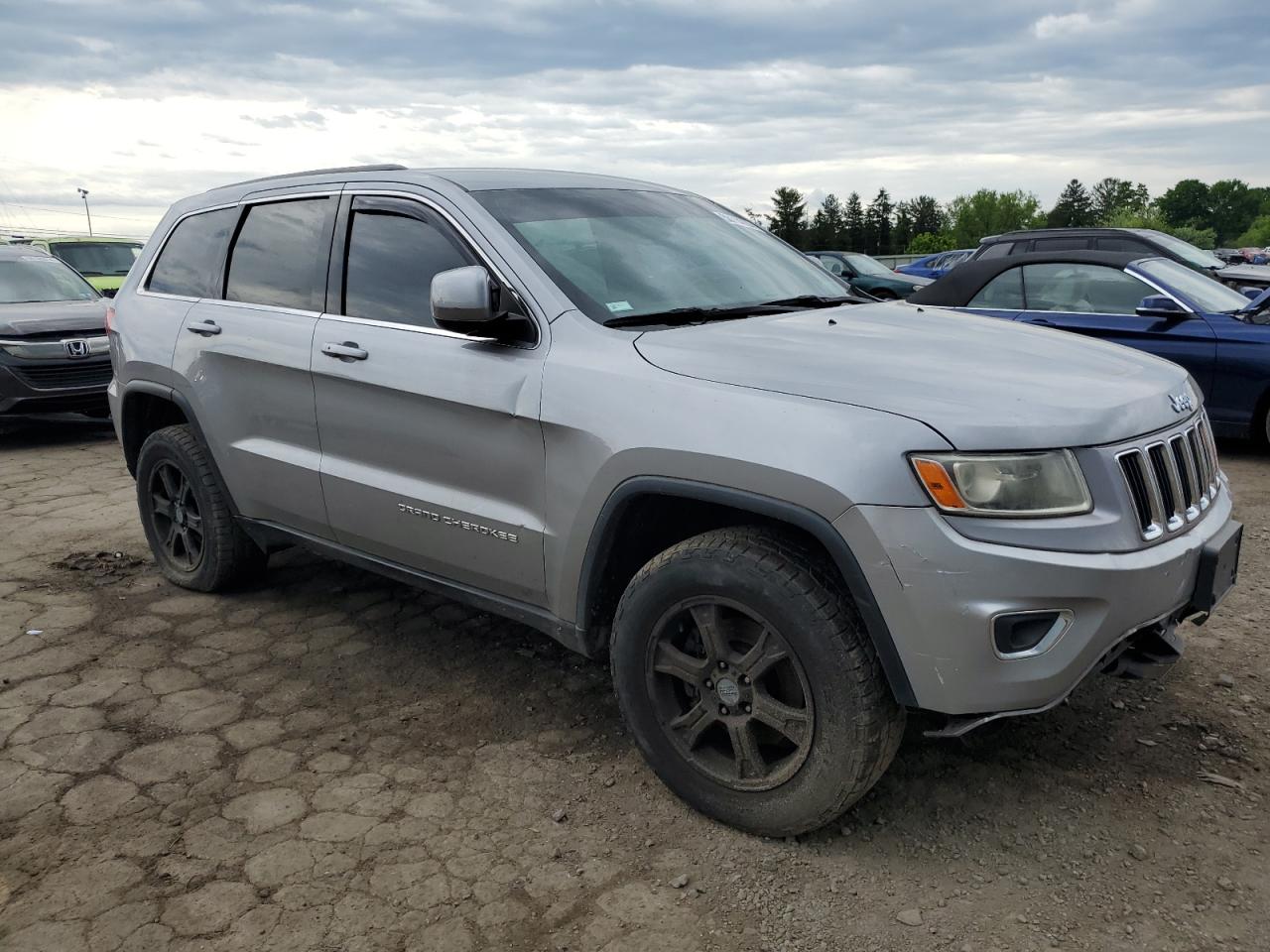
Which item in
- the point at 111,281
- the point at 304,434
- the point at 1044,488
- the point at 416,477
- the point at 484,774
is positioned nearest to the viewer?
the point at 1044,488

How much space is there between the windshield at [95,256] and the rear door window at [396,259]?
12696 mm

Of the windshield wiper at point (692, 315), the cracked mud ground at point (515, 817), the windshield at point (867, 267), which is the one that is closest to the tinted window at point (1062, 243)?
the windshield at point (867, 267)

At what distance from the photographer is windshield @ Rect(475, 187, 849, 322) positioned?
3.37m

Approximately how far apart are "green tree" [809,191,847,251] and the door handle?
8932cm

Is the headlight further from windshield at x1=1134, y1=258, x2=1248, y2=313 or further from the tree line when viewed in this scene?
the tree line

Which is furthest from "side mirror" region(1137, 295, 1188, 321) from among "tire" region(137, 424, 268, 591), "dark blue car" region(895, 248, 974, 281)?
"dark blue car" region(895, 248, 974, 281)

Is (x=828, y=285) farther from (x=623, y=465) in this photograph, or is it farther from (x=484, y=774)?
(x=484, y=774)

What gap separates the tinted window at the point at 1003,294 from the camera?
801 centimetres

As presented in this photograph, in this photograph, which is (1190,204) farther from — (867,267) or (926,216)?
(867,267)

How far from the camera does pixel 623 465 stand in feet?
9.62

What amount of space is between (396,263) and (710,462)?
159 cm

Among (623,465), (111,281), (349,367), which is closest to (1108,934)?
(623,465)

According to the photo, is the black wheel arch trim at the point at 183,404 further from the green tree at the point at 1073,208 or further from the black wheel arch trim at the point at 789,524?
the green tree at the point at 1073,208

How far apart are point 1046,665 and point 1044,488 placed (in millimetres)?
410
